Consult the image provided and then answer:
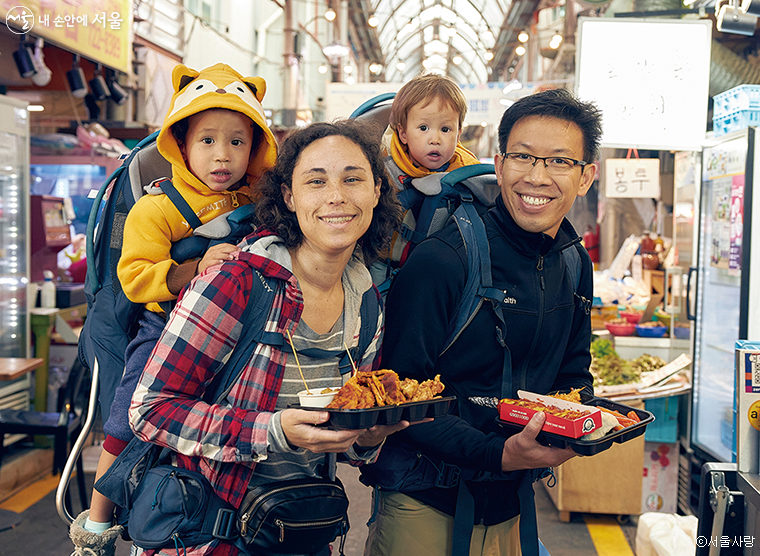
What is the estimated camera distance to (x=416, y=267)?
1.74 metres

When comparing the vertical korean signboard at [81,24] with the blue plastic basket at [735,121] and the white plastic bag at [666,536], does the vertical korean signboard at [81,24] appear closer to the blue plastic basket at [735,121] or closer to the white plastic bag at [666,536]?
the blue plastic basket at [735,121]

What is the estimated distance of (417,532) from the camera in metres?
1.80

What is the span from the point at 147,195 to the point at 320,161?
0.67 meters

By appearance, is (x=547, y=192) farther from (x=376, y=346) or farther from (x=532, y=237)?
(x=376, y=346)

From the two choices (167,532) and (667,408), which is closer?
(167,532)

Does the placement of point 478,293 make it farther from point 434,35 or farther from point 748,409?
point 434,35

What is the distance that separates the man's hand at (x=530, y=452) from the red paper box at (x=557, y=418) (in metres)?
0.02

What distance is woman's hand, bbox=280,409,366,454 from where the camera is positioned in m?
1.33

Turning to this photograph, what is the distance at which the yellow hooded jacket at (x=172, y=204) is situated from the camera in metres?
1.81

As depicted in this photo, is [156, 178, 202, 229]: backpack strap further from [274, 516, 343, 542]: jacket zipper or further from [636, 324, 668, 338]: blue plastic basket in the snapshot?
[636, 324, 668, 338]: blue plastic basket

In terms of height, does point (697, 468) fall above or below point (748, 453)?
below

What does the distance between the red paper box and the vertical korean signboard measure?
16.1ft

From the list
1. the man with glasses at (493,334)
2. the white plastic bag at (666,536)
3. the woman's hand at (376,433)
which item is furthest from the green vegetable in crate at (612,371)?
the woman's hand at (376,433)

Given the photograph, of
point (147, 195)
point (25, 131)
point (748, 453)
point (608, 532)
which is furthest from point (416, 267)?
point (25, 131)
